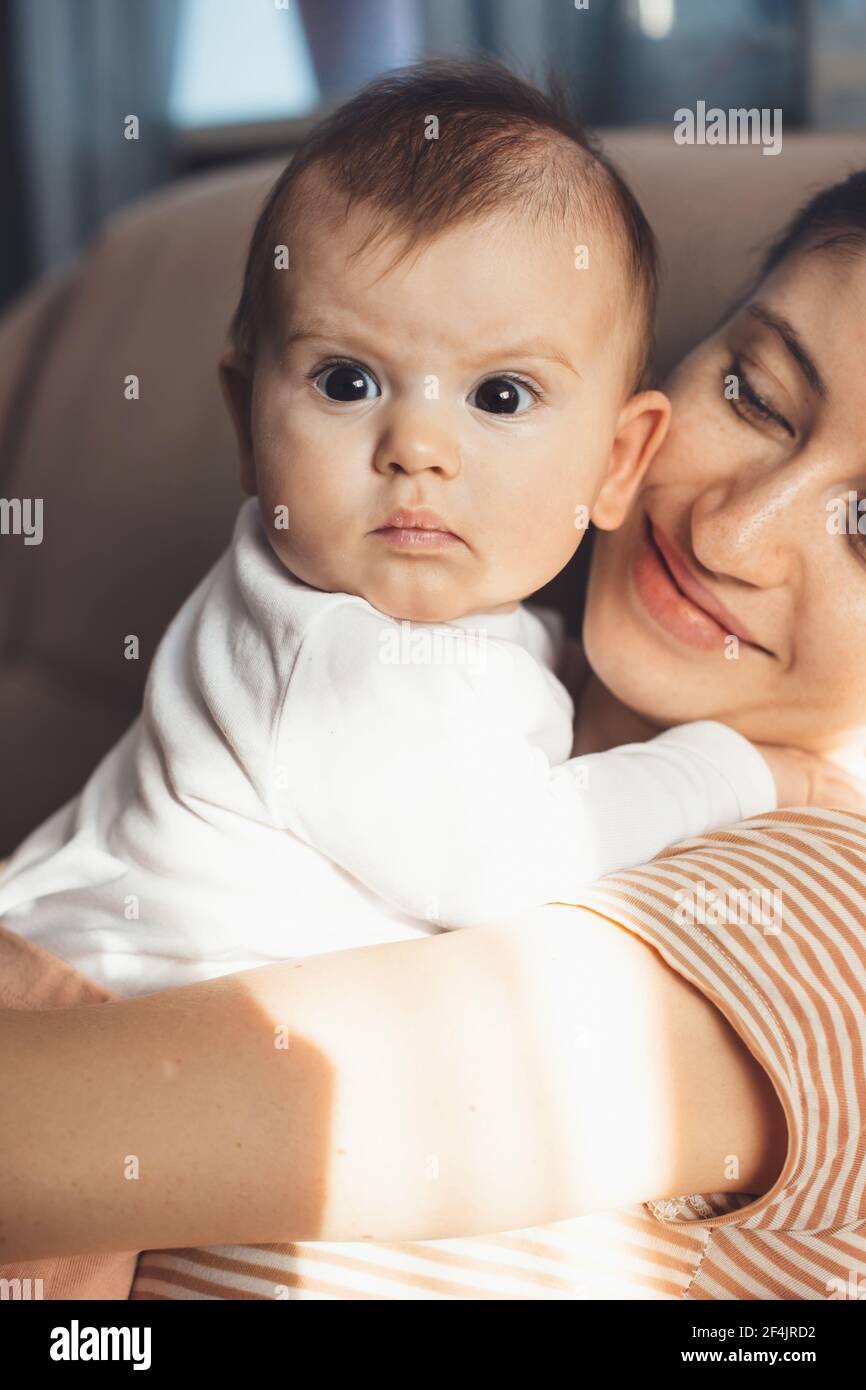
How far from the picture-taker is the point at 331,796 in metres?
0.80

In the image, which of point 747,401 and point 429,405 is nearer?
point 429,405

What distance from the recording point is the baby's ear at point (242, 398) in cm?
93

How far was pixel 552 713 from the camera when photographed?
0.96m

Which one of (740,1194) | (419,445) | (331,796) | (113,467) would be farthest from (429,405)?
(113,467)

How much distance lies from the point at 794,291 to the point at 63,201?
282cm

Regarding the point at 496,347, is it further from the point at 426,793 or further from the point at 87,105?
the point at 87,105

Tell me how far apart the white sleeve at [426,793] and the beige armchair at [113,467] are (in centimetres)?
65

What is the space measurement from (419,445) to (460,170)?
0.18 metres

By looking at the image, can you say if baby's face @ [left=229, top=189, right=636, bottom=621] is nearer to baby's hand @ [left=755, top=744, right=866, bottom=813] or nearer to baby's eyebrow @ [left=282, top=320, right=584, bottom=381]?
baby's eyebrow @ [left=282, top=320, right=584, bottom=381]

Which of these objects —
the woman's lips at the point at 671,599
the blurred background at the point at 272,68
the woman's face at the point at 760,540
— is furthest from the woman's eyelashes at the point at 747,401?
the blurred background at the point at 272,68

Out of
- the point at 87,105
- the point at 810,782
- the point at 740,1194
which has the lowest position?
the point at 740,1194

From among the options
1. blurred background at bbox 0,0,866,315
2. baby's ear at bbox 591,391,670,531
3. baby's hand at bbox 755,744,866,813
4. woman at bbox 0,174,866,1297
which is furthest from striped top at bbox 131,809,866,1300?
blurred background at bbox 0,0,866,315
